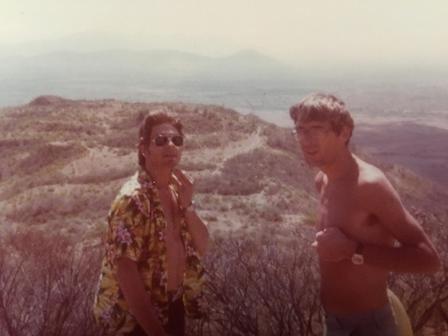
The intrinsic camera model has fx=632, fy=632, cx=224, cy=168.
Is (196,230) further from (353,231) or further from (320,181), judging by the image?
(353,231)

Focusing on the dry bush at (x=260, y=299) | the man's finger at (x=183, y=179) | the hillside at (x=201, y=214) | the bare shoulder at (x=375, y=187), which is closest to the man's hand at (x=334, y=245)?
the bare shoulder at (x=375, y=187)

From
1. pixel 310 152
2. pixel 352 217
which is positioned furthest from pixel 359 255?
pixel 310 152

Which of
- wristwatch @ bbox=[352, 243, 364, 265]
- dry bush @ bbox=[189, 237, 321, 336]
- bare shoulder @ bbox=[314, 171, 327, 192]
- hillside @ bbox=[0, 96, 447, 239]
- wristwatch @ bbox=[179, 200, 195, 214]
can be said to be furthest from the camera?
hillside @ bbox=[0, 96, 447, 239]

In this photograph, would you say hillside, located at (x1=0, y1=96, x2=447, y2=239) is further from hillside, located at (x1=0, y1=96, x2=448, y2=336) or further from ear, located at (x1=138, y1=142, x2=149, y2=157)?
ear, located at (x1=138, y1=142, x2=149, y2=157)

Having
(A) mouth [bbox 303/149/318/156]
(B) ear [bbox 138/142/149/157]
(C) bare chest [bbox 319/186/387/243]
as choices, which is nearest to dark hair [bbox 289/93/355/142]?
(A) mouth [bbox 303/149/318/156]

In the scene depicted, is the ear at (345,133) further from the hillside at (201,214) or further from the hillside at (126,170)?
the hillside at (126,170)

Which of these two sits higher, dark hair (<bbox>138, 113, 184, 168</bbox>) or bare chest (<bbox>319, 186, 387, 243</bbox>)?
dark hair (<bbox>138, 113, 184, 168</bbox>)

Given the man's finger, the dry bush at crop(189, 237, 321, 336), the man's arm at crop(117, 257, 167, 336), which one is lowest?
the dry bush at crop(189, 237, 321, 336)
